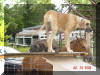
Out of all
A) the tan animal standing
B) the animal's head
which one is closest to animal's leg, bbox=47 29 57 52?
the tan animal standing

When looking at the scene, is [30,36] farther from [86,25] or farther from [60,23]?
[86,25]

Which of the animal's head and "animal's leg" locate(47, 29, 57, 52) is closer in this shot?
"animal's leg" locate(47, 29, 57, 52)

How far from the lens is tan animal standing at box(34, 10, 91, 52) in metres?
4.34

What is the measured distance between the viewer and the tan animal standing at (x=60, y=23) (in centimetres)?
434

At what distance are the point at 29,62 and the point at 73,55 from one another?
116 centimetres

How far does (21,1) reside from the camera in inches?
176

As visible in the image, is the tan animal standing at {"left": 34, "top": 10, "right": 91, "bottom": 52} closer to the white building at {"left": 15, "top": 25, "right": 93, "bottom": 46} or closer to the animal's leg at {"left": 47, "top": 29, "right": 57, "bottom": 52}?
the animal's leg at {"left": 47, "top": 29, "right": 57, "bottom": 52}

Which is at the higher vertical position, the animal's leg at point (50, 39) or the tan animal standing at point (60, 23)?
the tan animal standing at point (60, 23)

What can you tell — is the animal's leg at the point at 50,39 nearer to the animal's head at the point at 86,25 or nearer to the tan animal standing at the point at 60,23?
the tan animal standing at the point at 60,23

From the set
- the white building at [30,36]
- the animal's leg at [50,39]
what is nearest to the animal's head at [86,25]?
the white building at [30,36]

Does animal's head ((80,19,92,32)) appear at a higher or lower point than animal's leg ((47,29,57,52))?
higher

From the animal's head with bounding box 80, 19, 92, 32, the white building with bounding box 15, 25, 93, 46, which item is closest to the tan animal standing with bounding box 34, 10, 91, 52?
the animal's head with bounding box 80, 19, 92, 32

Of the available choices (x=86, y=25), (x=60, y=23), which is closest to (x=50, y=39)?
(x=60, y=23)

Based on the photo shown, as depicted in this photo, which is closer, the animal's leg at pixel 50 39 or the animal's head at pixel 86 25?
the animal's leg at pixel 50 39
